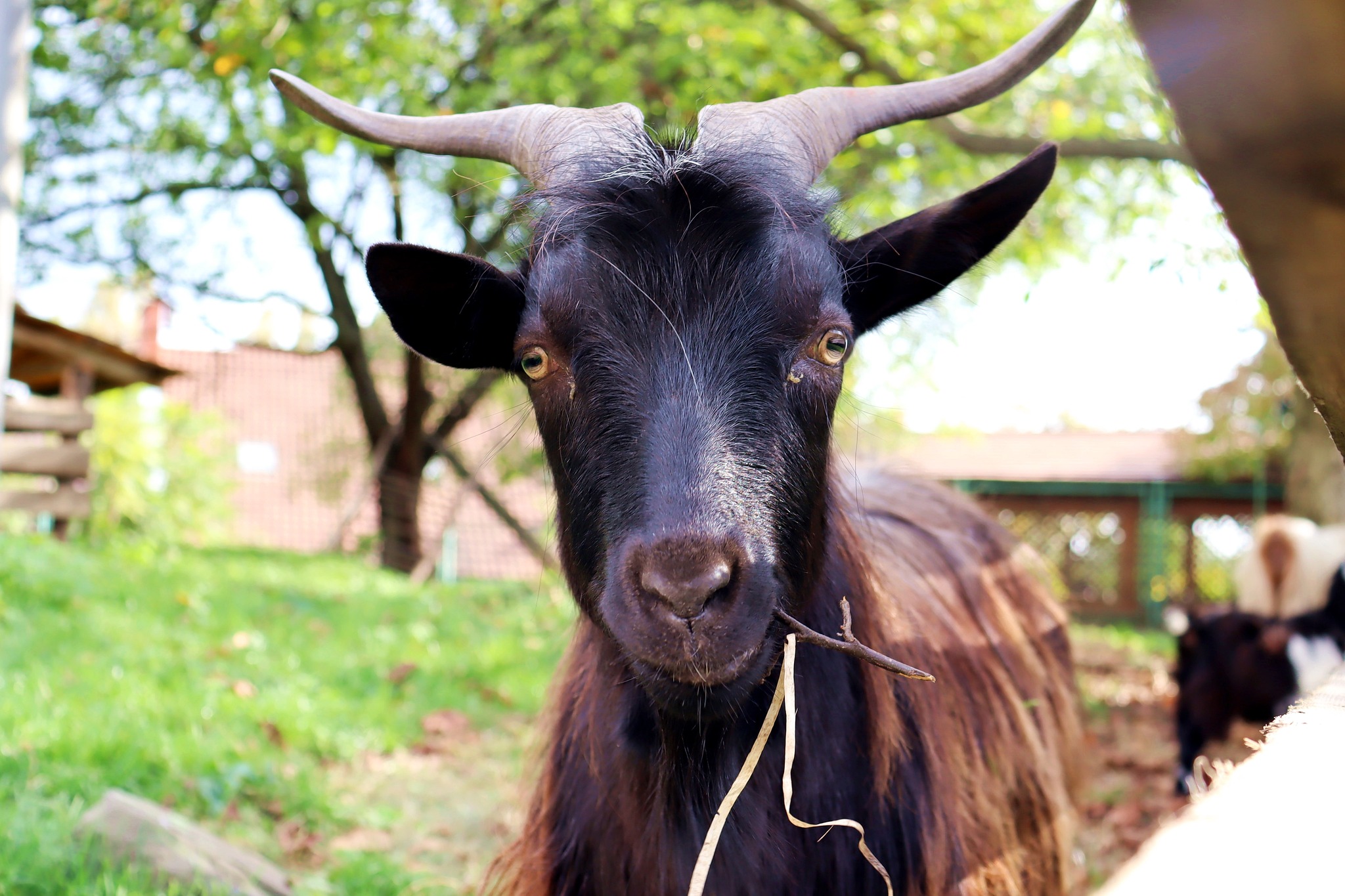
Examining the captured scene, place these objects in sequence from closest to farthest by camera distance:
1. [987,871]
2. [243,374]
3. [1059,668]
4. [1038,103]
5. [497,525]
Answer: [987,871] < [1059,668] < [1038,103] < [497,525] < [243,374]

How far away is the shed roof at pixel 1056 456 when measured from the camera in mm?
22016

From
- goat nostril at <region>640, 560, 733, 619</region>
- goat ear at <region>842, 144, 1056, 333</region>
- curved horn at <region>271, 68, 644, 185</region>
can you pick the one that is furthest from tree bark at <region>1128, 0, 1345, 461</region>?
curved horn at <region>271, 68, 644, 185</region>

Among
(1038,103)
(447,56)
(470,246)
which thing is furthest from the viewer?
(470,246)

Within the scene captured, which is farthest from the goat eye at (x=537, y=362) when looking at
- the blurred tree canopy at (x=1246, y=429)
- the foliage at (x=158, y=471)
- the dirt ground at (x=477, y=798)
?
the foliage at (x=158, y=471)

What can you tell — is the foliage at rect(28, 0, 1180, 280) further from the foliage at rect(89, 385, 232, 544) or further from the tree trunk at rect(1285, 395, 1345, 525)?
the foliage at rect(89, 385, 232, 544)

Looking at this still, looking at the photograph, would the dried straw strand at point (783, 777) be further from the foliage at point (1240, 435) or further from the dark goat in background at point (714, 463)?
the foliage at point (1240, 435)

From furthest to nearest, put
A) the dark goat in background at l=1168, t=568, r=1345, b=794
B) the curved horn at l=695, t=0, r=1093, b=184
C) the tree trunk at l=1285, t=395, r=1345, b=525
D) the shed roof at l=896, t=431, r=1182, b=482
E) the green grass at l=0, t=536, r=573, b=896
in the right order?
the shed roof at l=896, t=431, r=1182, b=482 → the tree trunk at l=1285, t=395, r=1345, b=525 → the dark goat in background at l=1168, t=568, r=1345, b=794 → the green grass at l=0, t=536, r=573, b=896 → the curved horn at l=695, t=0, r=1093, b=184

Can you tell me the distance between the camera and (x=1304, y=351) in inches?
41.1

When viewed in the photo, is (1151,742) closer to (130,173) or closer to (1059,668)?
(1059,668)

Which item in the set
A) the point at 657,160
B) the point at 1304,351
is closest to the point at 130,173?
the point at 657,160

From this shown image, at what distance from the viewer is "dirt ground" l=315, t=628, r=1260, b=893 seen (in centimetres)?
407

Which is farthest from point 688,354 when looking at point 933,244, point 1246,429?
point 1246,429

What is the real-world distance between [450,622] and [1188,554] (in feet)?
56.2

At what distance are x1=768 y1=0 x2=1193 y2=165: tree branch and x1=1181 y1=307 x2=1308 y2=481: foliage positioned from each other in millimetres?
12913
